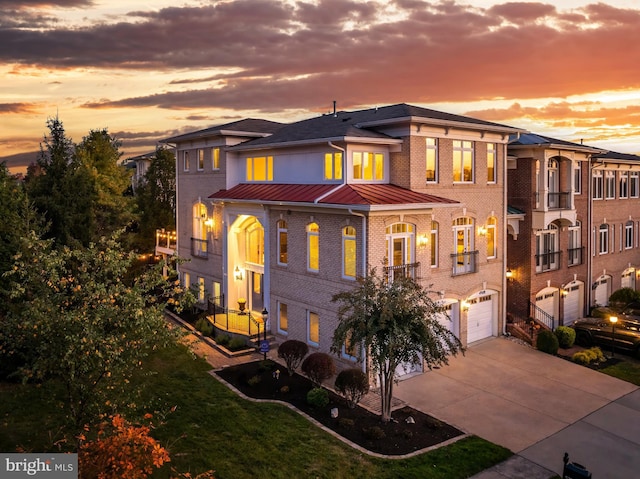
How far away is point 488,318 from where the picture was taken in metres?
27.0

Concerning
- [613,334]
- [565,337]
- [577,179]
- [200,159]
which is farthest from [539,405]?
[200,159]

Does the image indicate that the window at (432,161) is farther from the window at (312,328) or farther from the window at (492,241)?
the window at (312,328)

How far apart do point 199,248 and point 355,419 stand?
17705 mm

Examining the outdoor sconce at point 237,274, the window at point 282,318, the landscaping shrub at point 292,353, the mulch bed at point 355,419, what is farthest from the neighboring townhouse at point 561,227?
the outdoor sconce at point 237,274

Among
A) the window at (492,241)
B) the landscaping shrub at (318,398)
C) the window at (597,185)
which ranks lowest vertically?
the landscaping shrub at (318,398)

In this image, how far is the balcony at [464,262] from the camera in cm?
2450

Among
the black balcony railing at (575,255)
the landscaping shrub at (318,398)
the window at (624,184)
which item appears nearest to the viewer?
the landscaping shrub at (318,398)

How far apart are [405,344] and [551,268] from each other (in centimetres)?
1739

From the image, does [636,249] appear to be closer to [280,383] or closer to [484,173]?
[484,173]

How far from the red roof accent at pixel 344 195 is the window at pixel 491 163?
4462mm

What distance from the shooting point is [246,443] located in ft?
50.7

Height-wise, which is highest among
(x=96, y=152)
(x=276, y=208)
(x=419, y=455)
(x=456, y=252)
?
(x=96, y=152)

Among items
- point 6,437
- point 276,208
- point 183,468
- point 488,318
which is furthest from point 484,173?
point 6,437

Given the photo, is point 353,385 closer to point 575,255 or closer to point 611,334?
point 611,334
